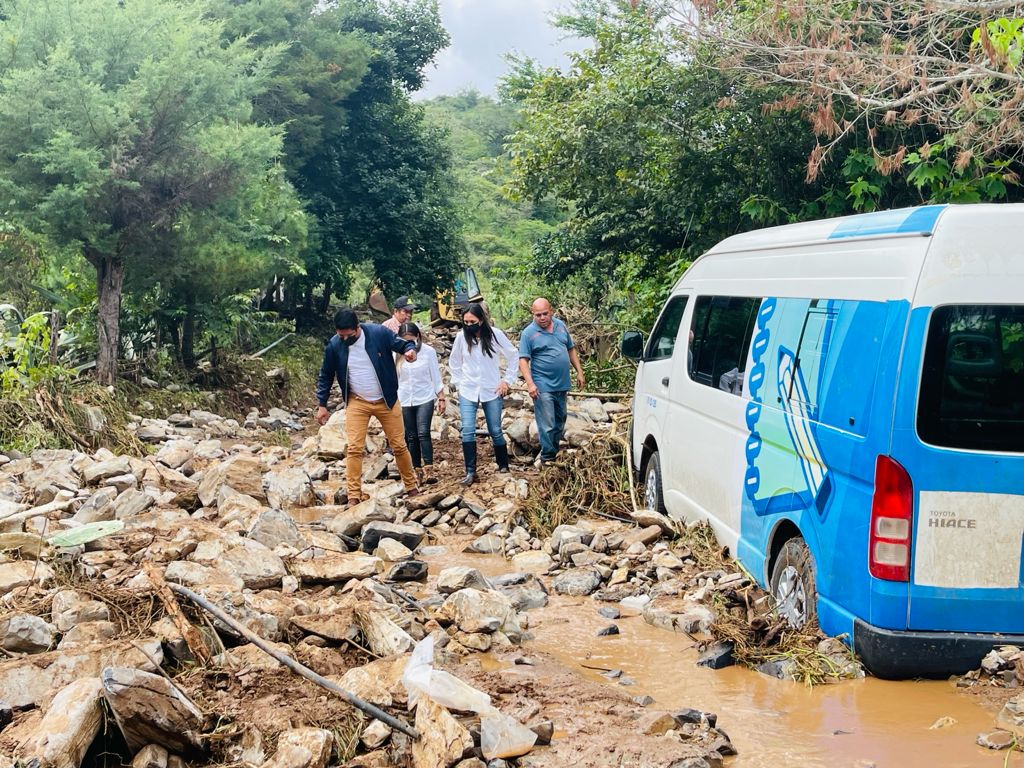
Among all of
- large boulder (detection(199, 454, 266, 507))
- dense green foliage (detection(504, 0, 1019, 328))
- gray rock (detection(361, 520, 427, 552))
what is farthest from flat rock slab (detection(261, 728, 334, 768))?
dense green foliage (detection(504, 0, 1019, 328))

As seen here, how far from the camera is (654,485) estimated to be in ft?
27.2

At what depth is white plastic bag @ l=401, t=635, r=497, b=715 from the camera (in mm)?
4160

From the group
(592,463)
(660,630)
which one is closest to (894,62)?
(592,463)

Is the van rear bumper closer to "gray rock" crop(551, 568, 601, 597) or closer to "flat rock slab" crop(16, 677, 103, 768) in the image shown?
"gray rock" crop(551, 568, 601, 597)

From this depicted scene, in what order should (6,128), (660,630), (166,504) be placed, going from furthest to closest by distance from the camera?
(6,128) < (166,504) < (660,630)

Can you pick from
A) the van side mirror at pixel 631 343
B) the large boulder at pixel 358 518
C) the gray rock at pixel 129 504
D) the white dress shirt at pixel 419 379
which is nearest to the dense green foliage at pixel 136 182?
the white dress shirt at pixel 419 379

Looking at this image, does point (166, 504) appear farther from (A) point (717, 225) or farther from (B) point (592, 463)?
(A) point (717, 225)

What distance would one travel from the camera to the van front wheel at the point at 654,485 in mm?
8148

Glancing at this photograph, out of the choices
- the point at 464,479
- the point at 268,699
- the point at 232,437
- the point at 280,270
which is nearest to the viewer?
the point at 268,699

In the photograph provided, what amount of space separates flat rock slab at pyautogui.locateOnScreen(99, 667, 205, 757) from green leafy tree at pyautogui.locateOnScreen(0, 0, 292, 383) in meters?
12.1

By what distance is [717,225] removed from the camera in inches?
599

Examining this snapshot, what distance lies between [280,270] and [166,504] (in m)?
12.1

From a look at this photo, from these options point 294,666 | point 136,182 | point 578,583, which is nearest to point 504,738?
point 294,666

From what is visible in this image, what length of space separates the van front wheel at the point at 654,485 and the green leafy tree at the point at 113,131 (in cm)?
980
